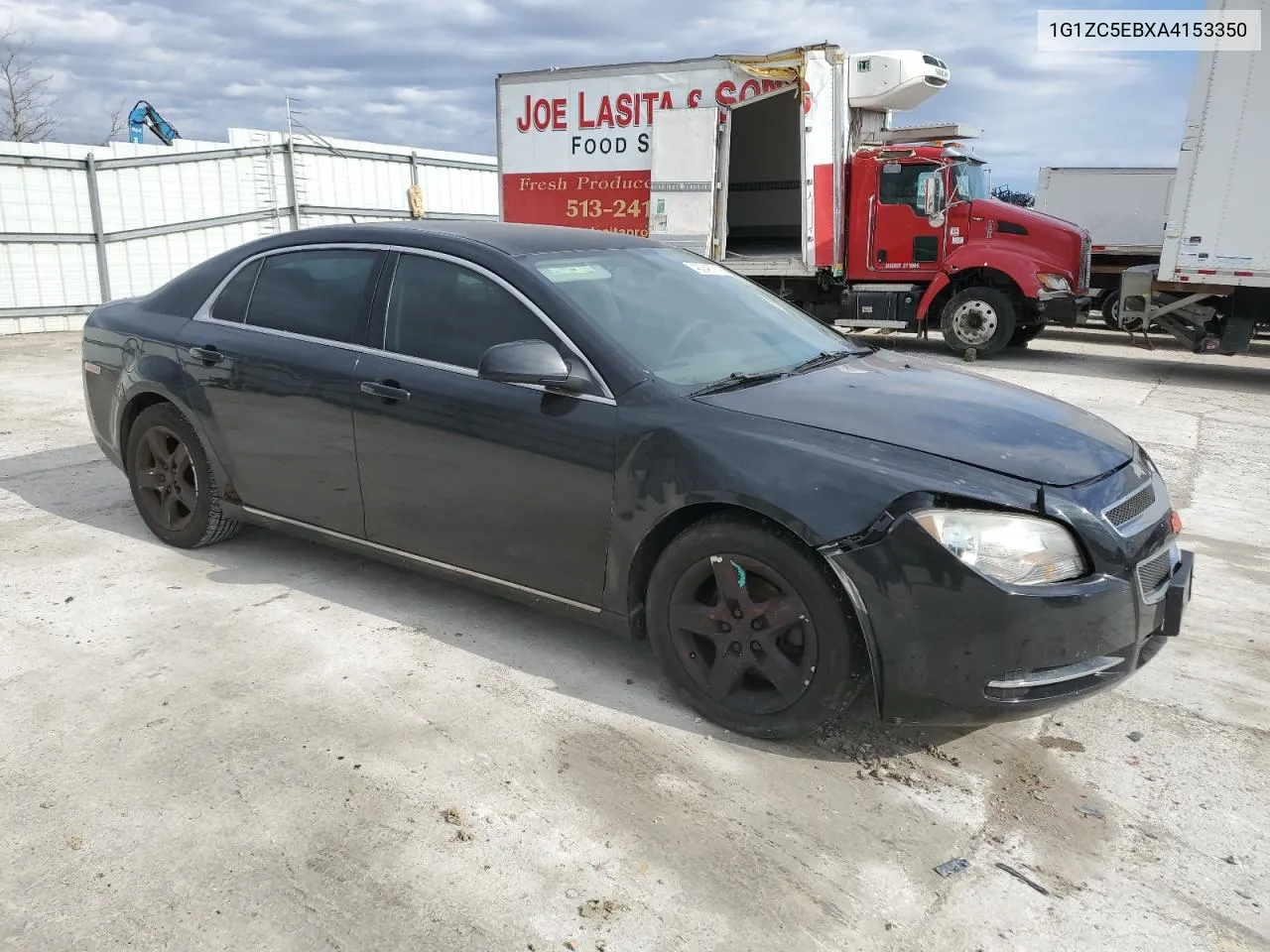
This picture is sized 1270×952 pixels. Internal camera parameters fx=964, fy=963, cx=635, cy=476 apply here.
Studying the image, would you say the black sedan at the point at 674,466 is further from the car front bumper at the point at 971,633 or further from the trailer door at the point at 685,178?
the trailer door at the point at 685,178

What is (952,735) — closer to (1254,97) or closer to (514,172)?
(1254,97)

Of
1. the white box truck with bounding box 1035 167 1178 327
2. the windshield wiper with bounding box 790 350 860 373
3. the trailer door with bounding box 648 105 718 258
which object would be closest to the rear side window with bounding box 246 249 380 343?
the windshield wiper with bounding box 790 350 860 373

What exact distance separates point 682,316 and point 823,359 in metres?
0.61

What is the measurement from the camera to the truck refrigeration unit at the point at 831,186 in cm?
1243

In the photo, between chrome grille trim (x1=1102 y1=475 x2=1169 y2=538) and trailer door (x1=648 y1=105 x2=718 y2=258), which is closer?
chrome grille trim (x1=1102 y1=475 x2=1169 y2=538)

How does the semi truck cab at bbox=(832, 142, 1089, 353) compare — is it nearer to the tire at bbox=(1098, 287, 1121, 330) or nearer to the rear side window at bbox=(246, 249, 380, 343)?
the tire at bbox=(1098, 287, 1121, 330)

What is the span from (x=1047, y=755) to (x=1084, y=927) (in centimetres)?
82

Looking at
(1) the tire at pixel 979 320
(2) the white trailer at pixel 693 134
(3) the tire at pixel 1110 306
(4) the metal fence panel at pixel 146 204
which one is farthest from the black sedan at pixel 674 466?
(3) the tire at pixel 1110 306

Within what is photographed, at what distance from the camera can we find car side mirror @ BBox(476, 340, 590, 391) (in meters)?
3.28

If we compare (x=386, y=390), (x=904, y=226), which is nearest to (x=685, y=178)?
(x=904, y=226)

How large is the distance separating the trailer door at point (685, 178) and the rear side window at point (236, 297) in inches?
344

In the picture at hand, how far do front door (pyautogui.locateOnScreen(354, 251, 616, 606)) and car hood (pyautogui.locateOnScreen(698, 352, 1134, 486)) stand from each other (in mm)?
534

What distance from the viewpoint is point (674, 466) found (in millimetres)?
3119

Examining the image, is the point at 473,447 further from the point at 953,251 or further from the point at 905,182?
the point at 953,251
